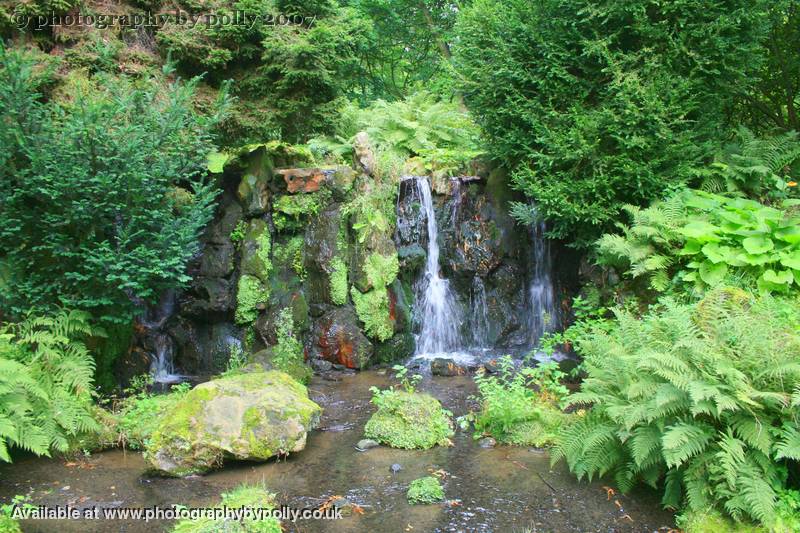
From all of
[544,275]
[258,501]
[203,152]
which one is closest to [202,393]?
[258,501]

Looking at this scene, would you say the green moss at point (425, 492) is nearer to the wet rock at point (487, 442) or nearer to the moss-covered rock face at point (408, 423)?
the moss-covered rock face at point (408, 423)

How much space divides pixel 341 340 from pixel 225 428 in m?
4.12

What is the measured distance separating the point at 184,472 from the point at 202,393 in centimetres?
87

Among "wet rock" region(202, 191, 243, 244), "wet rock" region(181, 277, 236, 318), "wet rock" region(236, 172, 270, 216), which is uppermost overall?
"wet rock" region(236, 172, 270, 216)

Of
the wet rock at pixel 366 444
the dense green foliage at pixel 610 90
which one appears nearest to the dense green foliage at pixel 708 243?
the dense green foliage at pixel 610 90

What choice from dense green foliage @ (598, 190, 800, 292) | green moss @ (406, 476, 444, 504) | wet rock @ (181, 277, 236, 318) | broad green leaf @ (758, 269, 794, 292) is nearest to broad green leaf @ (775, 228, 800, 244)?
dense green foliage @ (598, 190, 800, 292)

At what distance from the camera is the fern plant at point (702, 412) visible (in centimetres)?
412

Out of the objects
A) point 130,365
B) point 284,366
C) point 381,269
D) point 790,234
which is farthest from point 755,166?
point 130,365

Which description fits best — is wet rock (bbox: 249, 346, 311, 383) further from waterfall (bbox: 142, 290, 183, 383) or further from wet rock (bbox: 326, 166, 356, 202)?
wet rock (bbox: 326, 166, 356, 202)

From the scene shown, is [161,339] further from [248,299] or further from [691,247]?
[691,247]

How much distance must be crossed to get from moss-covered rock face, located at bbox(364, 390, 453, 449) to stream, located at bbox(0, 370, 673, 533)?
0.13 metres

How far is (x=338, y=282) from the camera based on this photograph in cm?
1014

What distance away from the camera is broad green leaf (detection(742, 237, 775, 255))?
21.4 feet

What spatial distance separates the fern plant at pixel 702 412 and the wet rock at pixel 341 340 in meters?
5.01
